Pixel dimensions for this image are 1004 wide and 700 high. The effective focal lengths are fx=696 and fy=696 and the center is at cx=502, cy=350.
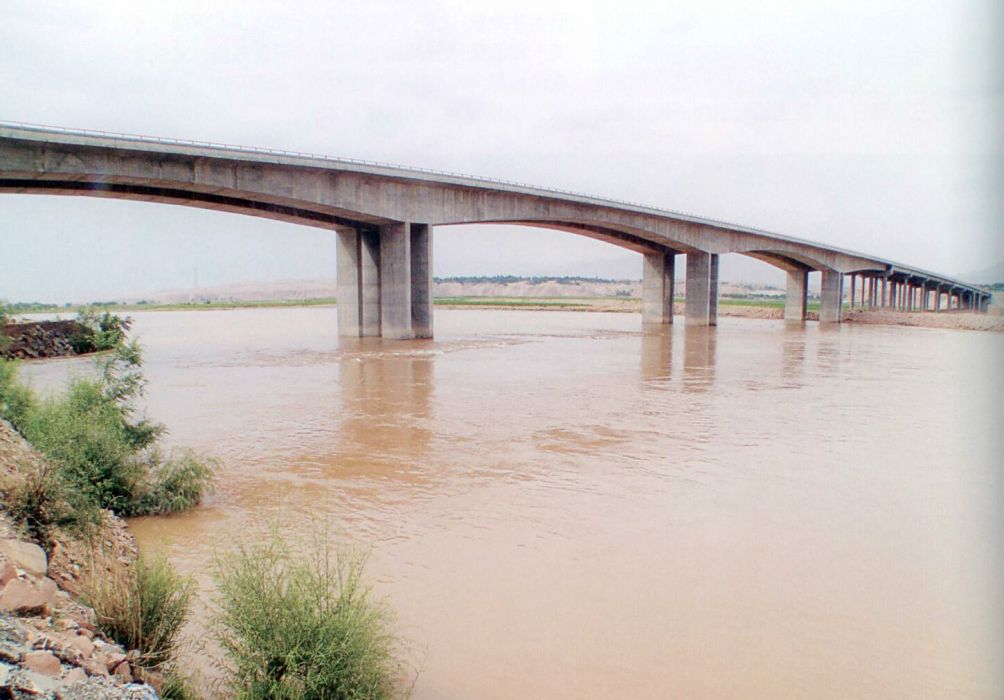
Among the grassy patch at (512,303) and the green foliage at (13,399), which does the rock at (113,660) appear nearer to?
the green foliage at (13,399)

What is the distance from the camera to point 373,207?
110ft

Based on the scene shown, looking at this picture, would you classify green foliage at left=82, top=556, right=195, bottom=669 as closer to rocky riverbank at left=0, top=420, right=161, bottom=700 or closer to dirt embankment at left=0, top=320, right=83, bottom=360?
rocky riverbank at left=0, top=420, right=161, bottom=700

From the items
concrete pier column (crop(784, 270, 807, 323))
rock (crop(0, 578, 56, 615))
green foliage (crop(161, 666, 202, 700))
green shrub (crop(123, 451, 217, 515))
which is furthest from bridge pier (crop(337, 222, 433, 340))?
concrete pier column (crop(784, 270, 807, 323))

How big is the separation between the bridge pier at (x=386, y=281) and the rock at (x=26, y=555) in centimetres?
3037

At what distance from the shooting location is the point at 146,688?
11.8ft

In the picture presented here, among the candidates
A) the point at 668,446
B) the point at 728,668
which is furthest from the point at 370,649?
the point at 668,446

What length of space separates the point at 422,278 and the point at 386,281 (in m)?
1.88

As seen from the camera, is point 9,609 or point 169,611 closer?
point 9,609

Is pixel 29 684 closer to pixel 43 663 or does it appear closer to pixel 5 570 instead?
pixel 43 663

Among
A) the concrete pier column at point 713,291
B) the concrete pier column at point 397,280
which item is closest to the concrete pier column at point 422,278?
the concrete pier column at point 397,280

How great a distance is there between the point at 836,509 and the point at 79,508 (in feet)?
27.0

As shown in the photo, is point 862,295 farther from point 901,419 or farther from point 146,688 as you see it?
point 146,688

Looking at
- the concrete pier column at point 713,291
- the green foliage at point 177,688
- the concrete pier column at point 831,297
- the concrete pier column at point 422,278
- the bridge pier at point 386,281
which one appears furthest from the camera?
the concrete pier column at point 831,297

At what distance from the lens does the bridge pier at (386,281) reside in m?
35.5
